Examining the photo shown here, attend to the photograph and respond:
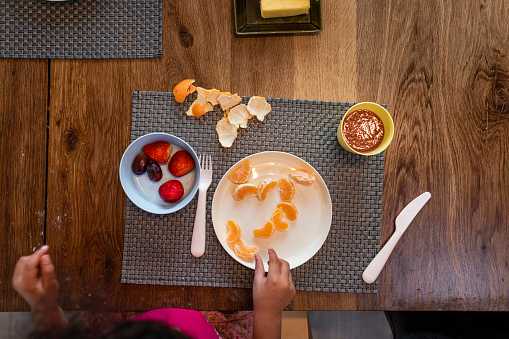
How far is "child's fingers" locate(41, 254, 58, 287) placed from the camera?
943 millimetres

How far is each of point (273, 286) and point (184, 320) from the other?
0.35 metres

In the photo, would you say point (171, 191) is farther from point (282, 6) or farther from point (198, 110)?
point (282, 6)

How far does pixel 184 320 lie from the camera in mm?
1081

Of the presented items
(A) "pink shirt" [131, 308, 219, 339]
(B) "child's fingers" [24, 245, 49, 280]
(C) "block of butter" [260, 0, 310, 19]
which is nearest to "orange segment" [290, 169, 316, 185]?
(C) "block of butter" [260, 0, 310, 19]

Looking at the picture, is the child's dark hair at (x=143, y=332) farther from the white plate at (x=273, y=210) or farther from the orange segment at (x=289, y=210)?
the orange segment at (x=289, y=210)

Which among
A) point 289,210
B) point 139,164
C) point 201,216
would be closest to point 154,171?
point 139,164

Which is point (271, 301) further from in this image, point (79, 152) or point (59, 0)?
point (59, 0)

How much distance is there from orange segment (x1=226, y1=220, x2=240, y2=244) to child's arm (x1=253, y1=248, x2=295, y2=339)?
77mm

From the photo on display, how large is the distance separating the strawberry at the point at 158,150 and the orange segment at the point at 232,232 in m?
0.26

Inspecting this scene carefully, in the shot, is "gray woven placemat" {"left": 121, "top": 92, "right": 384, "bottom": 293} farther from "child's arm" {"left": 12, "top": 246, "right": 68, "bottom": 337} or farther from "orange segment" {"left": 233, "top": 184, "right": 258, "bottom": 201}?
"child's arm" {"left": 12, "top": 246, "right": 68, "bottom": 337}

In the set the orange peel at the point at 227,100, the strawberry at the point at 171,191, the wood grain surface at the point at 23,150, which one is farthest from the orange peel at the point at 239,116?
the wood grain surface at the point at 23,150

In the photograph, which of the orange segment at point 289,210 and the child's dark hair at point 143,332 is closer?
the child's dark hair at point 143,332

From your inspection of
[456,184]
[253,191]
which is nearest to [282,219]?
[253,191]

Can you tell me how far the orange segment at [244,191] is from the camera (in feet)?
3.14
